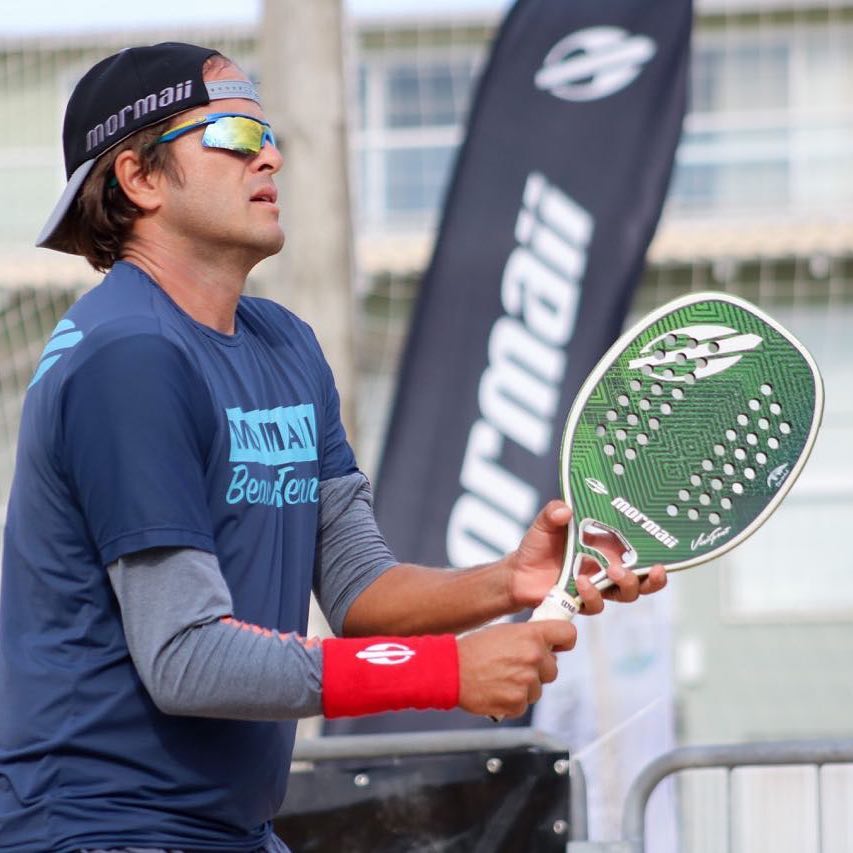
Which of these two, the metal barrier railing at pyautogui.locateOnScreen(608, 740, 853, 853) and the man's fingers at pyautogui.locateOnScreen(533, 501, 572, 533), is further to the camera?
the metal barrier railing at pyautogui.locateOnScreen(608, 740, 853, 853)

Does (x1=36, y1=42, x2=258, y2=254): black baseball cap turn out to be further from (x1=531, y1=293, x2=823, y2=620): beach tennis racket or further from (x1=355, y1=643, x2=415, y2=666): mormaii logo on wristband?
(x1=355, y1=643, x2=415, y2=666): mormaii logo on wristband

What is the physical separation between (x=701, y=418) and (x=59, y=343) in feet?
3.12

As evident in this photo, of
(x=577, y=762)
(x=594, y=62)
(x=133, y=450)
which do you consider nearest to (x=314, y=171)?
(x=594, y=62)

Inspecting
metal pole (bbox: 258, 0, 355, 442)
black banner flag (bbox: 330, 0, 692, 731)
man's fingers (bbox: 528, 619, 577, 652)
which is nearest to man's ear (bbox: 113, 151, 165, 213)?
man's fingers (bbox: 528, 619, 577, 652)

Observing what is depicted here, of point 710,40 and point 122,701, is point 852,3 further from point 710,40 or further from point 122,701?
point 122,701

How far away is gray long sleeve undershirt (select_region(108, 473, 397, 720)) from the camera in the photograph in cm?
198

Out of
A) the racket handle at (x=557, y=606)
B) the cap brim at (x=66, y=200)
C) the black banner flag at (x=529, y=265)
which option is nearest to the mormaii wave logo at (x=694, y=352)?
the racket handle at (x=557, y=606)

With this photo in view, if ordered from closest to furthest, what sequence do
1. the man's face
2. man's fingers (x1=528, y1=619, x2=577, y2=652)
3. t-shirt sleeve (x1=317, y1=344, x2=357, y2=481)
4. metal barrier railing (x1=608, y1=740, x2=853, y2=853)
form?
man's fingers (x1=528, y1=619, x2=577, y2=652), the man's face, t-shirt sleeve (x1=317, y1=344, x2=357, y2=481), metal barrier railing (x1=608, y1=740, x2=853, y2=853)


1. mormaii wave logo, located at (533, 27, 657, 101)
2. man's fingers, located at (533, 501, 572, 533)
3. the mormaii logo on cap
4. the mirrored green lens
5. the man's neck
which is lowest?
man's fingers, located at (533, 501, 572, 533)

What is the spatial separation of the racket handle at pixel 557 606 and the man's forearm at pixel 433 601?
7.0 inches

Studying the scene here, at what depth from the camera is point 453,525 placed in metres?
4.86

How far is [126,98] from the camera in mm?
2379

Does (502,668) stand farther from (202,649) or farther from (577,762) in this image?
(577,762)

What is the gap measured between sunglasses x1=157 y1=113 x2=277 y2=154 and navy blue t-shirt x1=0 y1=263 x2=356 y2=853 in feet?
0.84
